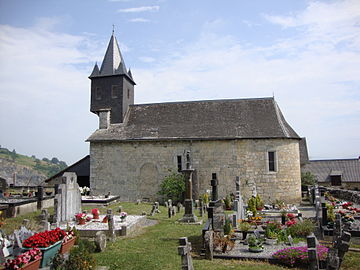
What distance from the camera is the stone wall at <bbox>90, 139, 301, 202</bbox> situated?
21.0 metres

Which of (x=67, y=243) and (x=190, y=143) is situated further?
(x=190, y=143)

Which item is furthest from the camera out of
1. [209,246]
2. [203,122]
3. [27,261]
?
[203,122]

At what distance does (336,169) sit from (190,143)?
865 inches

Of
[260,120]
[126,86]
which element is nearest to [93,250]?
[260,120]

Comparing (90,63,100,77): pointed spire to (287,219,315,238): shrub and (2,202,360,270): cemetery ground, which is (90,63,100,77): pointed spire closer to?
(2,202,360,270): cemetery ground

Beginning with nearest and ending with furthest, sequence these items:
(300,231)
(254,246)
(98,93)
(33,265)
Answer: (33,265)
(254,246)
(300,231)
(98,93)

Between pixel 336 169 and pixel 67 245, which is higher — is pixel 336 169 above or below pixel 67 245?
above

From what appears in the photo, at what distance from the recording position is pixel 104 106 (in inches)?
974

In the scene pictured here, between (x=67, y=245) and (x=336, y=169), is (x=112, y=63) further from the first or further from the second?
(x=336, y=169)

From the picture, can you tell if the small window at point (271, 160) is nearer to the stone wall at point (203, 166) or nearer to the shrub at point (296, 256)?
the stone wall at point (203, 166)

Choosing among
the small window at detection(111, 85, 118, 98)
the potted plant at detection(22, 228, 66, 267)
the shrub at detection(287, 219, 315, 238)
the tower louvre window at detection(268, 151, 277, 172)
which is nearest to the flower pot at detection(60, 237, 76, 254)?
the potted plant at detection(22, 228, 66, 267)

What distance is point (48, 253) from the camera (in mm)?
6781

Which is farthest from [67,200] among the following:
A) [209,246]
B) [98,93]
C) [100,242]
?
[98,93]

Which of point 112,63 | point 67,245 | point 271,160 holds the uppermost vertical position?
point 112,63
